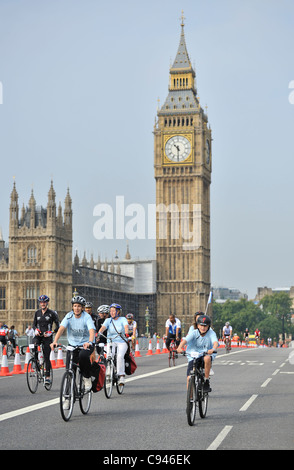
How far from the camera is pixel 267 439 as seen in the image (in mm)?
11086

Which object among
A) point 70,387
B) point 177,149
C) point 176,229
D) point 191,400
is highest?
point 177,149

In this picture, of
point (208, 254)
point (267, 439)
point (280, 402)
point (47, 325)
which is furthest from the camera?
point (208, 254)

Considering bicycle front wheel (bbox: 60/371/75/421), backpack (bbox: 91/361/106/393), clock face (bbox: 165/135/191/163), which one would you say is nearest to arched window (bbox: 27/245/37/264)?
clock face (bbox: 165/135/191/163)

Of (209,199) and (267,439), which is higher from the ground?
(209,199)

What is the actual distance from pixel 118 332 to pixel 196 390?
14.4ft

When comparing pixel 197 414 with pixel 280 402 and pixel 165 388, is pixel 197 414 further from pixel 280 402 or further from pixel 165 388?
pixel 165 388

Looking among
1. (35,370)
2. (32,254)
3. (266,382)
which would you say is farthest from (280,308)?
(35,370)

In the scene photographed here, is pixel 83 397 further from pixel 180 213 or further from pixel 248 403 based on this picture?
pixel 180 213

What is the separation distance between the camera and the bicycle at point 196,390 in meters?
12.2

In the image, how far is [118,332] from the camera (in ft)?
55.1

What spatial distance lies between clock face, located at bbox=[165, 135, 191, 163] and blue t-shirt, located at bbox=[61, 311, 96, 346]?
354 ft

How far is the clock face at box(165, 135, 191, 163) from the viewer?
120m

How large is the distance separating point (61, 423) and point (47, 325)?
17.3 ft
